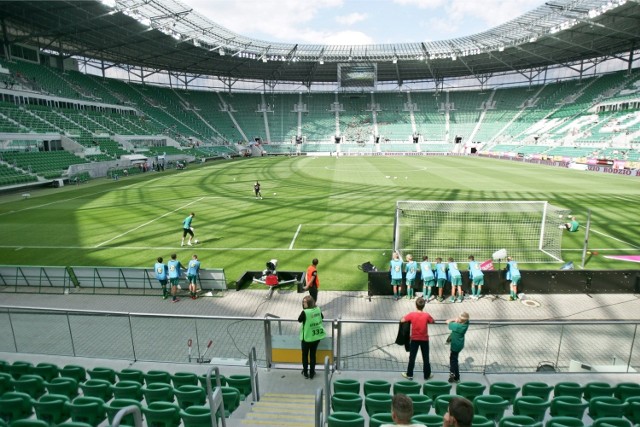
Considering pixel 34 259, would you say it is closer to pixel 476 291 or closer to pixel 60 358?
pixel 60 358

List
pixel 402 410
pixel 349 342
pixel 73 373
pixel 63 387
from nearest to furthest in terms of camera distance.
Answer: pixel 402 410, pixel 63 387, pixel 73 373, pixel 349 342

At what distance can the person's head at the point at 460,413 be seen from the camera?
10.7 feet

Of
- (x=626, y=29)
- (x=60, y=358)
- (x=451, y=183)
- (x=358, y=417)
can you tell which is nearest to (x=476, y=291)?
(x=358, y=417)

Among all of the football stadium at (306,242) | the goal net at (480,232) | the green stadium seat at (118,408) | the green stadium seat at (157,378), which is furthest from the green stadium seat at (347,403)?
the goal net at (480,232)

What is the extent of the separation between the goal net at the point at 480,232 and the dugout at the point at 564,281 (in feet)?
7.71

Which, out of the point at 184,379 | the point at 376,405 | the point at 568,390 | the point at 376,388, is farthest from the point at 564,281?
the point at 184,379

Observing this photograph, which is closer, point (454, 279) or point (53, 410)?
point (53, 410)

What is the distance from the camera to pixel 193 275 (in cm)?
1365

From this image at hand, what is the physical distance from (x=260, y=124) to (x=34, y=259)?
251 feet

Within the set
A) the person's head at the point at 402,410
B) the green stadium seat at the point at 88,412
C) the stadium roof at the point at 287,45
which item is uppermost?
the stadium roof at the point at 287,45

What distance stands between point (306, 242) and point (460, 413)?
16.4 meters

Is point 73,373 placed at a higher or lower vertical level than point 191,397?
lower

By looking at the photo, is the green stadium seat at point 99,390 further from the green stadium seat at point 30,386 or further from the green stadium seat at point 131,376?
the green stadium seat at point 30,386

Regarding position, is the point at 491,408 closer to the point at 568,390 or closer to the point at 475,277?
the point at 568,390
